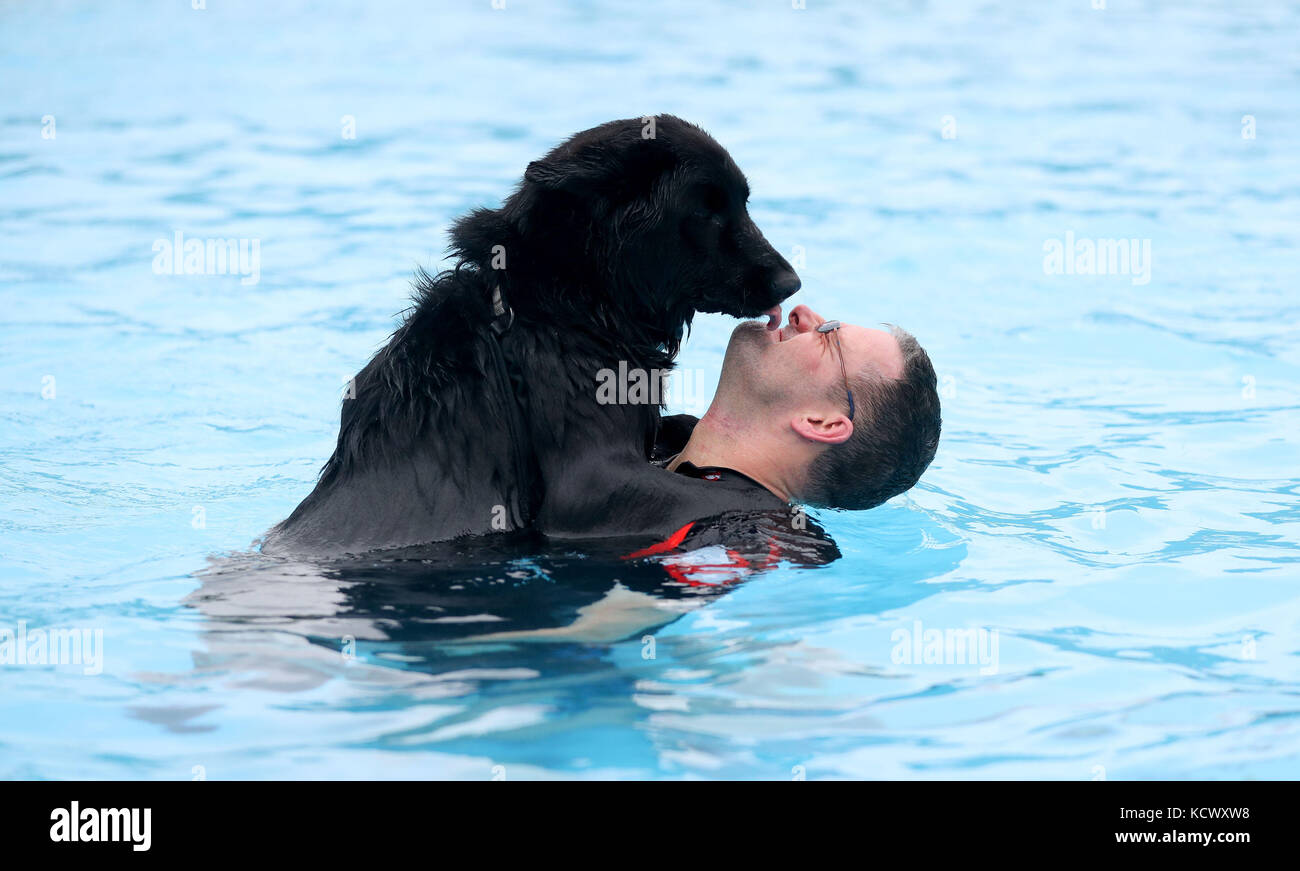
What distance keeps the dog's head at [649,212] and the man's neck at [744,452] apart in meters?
0.45

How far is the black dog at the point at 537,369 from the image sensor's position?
3.94 meters

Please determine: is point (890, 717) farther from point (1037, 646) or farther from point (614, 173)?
A: point (614, 173)

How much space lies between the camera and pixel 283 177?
10047 millimetres

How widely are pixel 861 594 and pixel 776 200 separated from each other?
227 inches

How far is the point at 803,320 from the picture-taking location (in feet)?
14.6

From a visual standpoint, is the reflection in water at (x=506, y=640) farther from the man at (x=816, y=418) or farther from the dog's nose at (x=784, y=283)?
the dog's nose at (x=784, y=283)

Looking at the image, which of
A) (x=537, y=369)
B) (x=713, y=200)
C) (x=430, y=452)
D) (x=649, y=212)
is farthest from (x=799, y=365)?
(x=430, y=452)

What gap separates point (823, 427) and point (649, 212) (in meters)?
0.92

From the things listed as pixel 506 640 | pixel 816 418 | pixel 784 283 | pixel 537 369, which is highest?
pixel 784 283

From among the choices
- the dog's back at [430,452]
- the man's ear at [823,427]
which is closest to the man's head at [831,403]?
the man's ear at [823,427]

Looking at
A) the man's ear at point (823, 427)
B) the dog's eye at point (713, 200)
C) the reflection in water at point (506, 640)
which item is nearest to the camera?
the reflection in water at point (506, 640)

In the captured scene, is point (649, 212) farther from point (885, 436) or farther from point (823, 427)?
point (885, 436)

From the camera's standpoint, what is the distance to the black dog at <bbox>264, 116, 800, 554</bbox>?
3.94 metres
